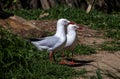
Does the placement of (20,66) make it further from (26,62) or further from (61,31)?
(61,31)

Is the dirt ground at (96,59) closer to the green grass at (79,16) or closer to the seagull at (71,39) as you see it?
the seagull at (71,39)

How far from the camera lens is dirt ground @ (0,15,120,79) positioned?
751 cm

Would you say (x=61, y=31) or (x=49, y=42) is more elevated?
(x=61, y=31)

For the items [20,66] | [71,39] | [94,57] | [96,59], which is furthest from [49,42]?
[94,57]

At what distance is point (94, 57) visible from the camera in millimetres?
8625

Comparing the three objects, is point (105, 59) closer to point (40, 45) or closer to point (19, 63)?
point (40, 45)

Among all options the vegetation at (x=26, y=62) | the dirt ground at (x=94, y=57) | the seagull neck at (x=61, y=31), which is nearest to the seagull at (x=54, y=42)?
the seagull neck at (x=61, y=31)

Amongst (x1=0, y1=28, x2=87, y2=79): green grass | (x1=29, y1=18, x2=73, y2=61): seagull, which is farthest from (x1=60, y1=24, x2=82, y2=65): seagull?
(x1=0, y1=28, x2=87, y2=79): green grass

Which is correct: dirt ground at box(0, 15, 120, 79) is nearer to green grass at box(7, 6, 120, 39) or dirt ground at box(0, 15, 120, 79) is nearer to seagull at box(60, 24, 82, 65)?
seagull at box(60, 24, 82, 65)

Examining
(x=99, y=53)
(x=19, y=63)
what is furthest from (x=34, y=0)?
(x=19, y=63)

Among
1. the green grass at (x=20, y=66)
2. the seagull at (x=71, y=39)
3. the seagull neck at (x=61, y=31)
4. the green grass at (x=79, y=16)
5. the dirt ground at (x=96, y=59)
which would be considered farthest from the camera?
the green grass at (x=79, y=16)

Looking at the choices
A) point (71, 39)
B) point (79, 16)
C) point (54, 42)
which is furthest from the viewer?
point (79, 16)

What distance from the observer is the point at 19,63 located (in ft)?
22.6

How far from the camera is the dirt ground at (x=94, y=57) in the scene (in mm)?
7509
